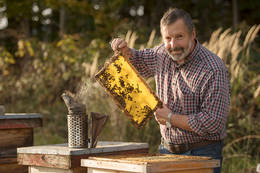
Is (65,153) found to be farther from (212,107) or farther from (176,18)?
(176,18)

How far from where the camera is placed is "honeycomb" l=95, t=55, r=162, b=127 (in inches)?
121

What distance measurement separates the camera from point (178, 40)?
326cm

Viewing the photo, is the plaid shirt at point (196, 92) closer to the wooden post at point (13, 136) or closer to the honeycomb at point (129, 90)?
the honeycomb at point (129, 90)

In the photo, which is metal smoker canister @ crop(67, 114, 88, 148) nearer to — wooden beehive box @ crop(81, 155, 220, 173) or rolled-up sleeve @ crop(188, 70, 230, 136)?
wooden beehive box @ crop(81, 155, 220, 173)

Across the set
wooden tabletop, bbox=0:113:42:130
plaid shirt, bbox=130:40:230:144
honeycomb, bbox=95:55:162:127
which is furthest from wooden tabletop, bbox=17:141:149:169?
wooden tabletop, bbox=0:113:42:130

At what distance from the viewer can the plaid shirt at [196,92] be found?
3158mm

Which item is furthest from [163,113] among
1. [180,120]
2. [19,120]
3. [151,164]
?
[19,120]

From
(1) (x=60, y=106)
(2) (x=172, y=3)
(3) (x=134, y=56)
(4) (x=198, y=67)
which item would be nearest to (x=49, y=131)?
(1) (x=60, y=106)

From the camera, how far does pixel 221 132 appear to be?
133 inches

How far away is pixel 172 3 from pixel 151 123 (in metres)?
10.8

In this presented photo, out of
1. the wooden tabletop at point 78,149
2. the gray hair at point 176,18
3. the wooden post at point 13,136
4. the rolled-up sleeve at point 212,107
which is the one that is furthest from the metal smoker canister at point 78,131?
the wooden post at point 13,136

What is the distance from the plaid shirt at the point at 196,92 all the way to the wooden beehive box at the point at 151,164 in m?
0.38

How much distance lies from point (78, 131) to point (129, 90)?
1.84 ft

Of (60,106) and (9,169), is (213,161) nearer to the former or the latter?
(9,169)
